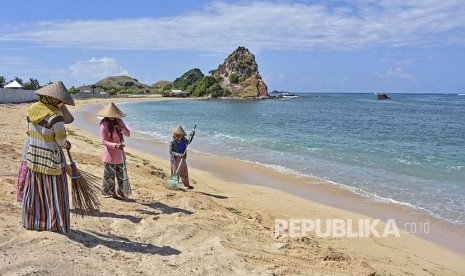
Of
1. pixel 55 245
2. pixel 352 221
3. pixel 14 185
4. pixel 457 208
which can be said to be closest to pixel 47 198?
pixel 55 245

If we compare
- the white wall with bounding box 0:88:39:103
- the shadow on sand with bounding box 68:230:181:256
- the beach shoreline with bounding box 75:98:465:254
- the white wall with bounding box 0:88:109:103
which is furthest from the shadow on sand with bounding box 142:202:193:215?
the white wall with bounding box 0:88:39:103

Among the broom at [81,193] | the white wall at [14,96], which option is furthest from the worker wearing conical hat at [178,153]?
the white wall at [14,96]

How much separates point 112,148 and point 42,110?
8.57 feet

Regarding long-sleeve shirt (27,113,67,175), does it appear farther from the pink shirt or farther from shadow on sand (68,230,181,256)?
the pink shirt

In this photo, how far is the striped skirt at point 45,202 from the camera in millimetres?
5059

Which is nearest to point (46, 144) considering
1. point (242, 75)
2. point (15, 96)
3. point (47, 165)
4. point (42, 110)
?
point (47, 165)

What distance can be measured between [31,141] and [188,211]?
10.0 ft

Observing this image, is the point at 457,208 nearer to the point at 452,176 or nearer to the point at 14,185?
the point at 452,176

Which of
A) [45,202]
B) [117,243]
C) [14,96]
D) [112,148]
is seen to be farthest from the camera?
[14,96]

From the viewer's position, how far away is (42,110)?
4.92 m

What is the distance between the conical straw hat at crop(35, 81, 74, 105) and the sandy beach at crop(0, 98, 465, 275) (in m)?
1.54

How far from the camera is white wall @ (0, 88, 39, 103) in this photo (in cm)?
3781

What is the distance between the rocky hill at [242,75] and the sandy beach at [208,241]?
10941 centimetres

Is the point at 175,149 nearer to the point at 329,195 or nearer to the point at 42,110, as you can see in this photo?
the point at 329,195
